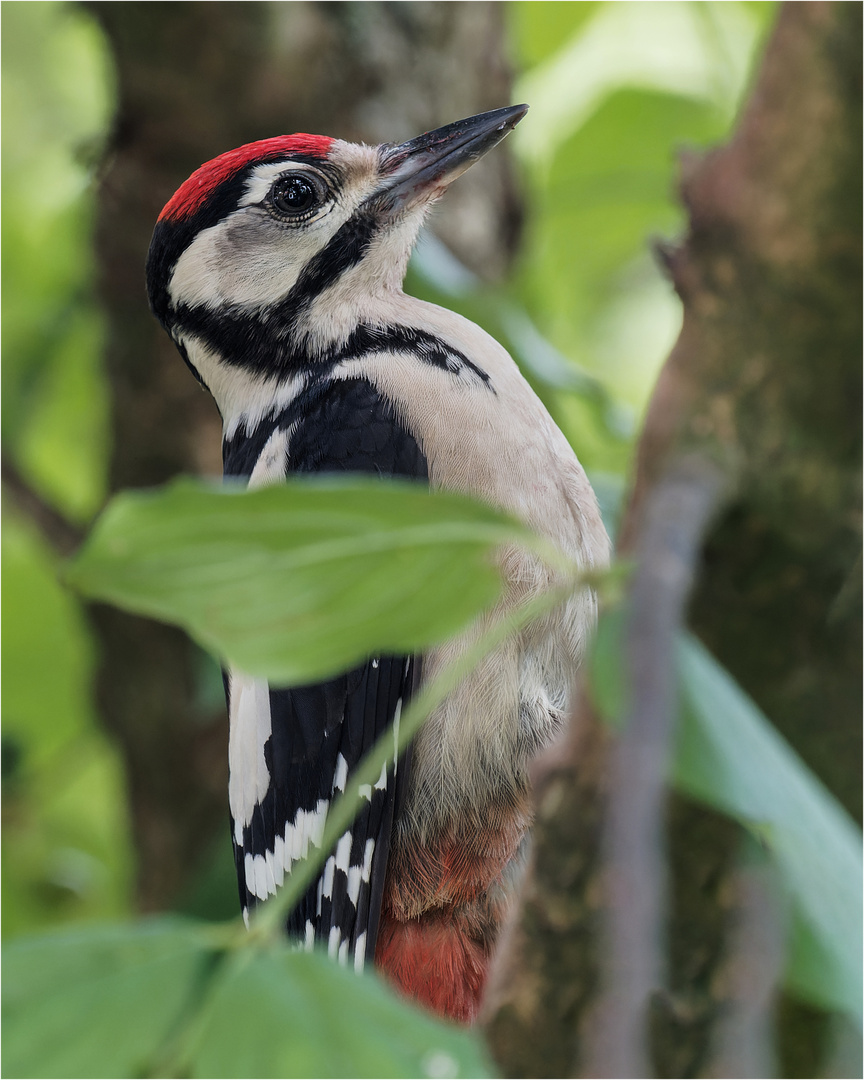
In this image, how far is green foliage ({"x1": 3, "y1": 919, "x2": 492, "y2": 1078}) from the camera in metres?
0.46

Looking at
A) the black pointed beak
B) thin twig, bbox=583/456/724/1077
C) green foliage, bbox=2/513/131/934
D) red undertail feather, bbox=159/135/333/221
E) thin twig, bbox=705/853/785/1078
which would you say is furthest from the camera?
green foliage, bbox=2/513/131/934

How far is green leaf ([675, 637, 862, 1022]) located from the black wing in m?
0.75

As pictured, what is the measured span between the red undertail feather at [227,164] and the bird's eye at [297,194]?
1.3 inches

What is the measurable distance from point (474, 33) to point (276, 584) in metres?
2.09

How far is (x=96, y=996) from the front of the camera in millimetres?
479

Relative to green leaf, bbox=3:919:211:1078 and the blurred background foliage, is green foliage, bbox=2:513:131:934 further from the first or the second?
green leaf, bbox=3:919:211:1078

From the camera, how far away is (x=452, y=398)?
1.37m

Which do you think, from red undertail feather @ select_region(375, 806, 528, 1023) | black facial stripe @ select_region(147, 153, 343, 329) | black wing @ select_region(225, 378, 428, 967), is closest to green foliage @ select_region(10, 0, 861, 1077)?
black facial stripe @ select_region(147, 153, 343, 329)

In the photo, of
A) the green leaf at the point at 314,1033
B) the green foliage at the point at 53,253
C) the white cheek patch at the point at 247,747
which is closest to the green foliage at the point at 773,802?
the green leaf at the point at 314,1033

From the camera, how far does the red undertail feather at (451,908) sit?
4.37ft

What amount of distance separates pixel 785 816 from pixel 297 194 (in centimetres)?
136

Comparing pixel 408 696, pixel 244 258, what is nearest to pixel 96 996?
pixel 408 696

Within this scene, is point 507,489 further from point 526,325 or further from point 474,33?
point 474,33

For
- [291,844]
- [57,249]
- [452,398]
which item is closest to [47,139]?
[57,249]
